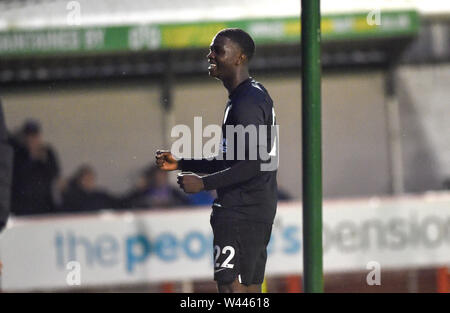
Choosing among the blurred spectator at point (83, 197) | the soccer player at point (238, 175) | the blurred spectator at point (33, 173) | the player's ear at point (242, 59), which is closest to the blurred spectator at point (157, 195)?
the blurred spectator at point (83, 197)

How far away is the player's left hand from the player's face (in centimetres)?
48

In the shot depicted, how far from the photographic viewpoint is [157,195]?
11914 mm

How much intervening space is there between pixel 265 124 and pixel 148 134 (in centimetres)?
1275

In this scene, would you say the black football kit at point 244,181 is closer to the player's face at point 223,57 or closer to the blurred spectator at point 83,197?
the player's face at point 223,57

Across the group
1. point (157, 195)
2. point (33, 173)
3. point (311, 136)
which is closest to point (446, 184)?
point (157, 195)

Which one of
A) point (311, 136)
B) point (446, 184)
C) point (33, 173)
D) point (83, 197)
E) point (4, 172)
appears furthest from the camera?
point (446, 184)

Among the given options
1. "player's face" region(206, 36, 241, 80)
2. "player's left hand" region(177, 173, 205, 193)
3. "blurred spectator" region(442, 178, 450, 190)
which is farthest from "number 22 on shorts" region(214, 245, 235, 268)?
"blurred spectator" region(442, 178, 450, 190)

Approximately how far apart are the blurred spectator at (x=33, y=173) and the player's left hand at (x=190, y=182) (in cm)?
743

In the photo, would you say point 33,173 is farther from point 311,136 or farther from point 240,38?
point 311,136

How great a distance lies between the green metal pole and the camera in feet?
13.0

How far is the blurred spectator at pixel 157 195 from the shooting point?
A: 11781 millimetres

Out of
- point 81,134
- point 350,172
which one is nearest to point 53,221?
point 81,134

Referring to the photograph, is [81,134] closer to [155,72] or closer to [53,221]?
[155,72]

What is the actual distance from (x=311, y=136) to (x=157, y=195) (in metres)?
8.04
